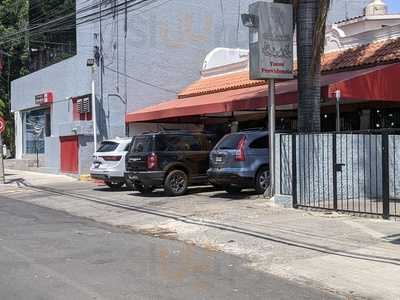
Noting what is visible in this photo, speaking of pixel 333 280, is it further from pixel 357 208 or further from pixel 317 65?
pixel 317 65

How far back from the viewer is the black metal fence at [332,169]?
14781 millimetres

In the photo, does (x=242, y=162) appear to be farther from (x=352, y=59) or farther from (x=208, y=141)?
(x=352, y=59)

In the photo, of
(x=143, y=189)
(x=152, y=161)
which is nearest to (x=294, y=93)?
(x=152, y=161)

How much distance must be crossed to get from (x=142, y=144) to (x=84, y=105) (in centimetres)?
1105

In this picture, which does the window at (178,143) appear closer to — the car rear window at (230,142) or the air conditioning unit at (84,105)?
the car rear window at (230,142)

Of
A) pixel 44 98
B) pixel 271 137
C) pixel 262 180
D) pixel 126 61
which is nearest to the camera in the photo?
pixel 271 137

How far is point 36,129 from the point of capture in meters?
37.6

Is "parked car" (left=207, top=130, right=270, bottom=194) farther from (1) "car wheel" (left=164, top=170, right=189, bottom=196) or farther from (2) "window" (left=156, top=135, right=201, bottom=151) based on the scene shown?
(2) "window" (left=156, top=135, right=201, bottom=151)

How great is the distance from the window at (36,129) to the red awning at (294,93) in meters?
12.3

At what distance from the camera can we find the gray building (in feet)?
94.2

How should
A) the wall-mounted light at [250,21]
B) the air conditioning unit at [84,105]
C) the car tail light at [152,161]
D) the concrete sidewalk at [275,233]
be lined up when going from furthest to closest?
the air conditioning unit at [84,105] < the car tail light at [152,161] < the wall-mounted light at [250,21] < the concrete sidewalk at [275,233]

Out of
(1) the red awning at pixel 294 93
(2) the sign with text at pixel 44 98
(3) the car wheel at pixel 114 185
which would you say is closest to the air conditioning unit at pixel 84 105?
(2) the sign with text at pixel 44 98

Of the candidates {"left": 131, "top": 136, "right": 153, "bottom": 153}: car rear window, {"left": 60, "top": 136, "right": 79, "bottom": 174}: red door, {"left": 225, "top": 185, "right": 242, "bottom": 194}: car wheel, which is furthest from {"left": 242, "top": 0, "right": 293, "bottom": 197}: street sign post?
{"left": 60, "top": 136, "right": 79, "bottom": 174}: red door

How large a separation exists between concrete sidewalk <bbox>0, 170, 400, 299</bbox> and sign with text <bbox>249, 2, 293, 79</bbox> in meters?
3.37
